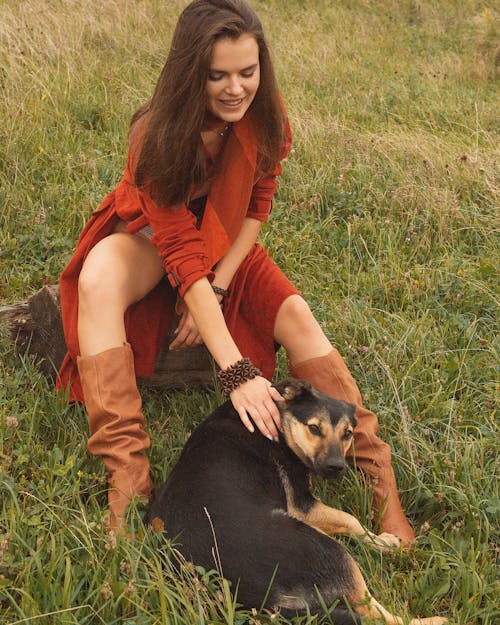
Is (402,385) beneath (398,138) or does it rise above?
beneath

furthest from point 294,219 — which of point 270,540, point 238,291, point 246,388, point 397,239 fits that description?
point 270,540

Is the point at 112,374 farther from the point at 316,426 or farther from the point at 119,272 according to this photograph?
the point at 316,426

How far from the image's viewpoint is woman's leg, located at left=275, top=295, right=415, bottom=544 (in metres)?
2.91

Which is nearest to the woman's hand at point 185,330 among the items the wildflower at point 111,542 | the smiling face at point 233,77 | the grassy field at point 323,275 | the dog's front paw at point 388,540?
the grassy field at point 323,275

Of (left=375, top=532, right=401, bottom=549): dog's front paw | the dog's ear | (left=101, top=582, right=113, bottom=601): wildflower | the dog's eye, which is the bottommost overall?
(left=375, top=532, right=401, bottom=549): dog's front paw

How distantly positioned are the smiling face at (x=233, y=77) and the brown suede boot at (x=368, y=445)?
1.15 m

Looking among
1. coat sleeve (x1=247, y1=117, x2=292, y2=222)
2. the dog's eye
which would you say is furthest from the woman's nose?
the dog's eye

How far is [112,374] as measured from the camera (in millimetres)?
2836

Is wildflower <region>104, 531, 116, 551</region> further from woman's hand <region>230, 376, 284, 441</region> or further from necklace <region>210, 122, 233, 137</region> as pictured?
necklace <region>210, 122, 233, 137</region>

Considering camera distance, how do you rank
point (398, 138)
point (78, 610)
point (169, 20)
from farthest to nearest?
1. point (169, 20)
2. point (398, 138)
3. point (78, 610)

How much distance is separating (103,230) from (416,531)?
1.89m

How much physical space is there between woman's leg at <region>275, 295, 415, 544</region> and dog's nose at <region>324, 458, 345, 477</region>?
1.28 ft

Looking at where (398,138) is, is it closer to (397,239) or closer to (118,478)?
(397,239)

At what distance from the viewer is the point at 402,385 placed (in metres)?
3.36
